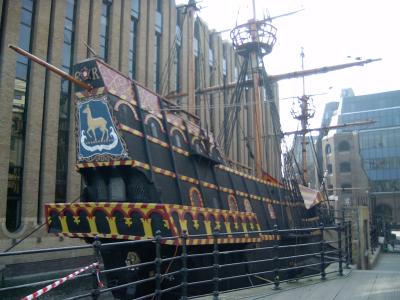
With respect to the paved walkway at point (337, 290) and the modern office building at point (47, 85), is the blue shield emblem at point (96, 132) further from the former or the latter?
the modern office building at point (47, 85)

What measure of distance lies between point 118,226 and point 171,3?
23.2 m

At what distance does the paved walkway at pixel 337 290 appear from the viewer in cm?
593

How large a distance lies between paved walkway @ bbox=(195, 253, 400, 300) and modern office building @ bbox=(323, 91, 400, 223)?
4491cm

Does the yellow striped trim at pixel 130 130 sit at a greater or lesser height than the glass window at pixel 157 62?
lesser

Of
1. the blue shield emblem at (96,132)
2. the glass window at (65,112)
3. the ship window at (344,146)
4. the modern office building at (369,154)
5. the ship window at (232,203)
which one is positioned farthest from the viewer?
the ship window at (344,146)

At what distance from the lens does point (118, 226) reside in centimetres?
805

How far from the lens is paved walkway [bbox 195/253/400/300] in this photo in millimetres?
5926

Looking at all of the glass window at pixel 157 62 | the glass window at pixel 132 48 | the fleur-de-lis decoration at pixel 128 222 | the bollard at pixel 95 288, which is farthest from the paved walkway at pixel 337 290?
the glass window at pixel 157 62

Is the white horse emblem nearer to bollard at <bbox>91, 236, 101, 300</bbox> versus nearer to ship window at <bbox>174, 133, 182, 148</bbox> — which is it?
ship window at <bbox>174, 133, 182, 148</bbox>

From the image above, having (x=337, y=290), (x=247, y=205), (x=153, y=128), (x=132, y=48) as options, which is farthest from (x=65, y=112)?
(x=337, y=290)

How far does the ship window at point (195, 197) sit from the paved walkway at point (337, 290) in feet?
9.96

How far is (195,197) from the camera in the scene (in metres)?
9.52

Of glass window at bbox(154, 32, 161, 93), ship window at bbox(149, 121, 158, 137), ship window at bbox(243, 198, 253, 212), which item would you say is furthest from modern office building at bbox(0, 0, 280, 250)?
A: ship window at bbox(149, 121, 158, 137)

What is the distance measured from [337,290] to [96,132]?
5.36m
